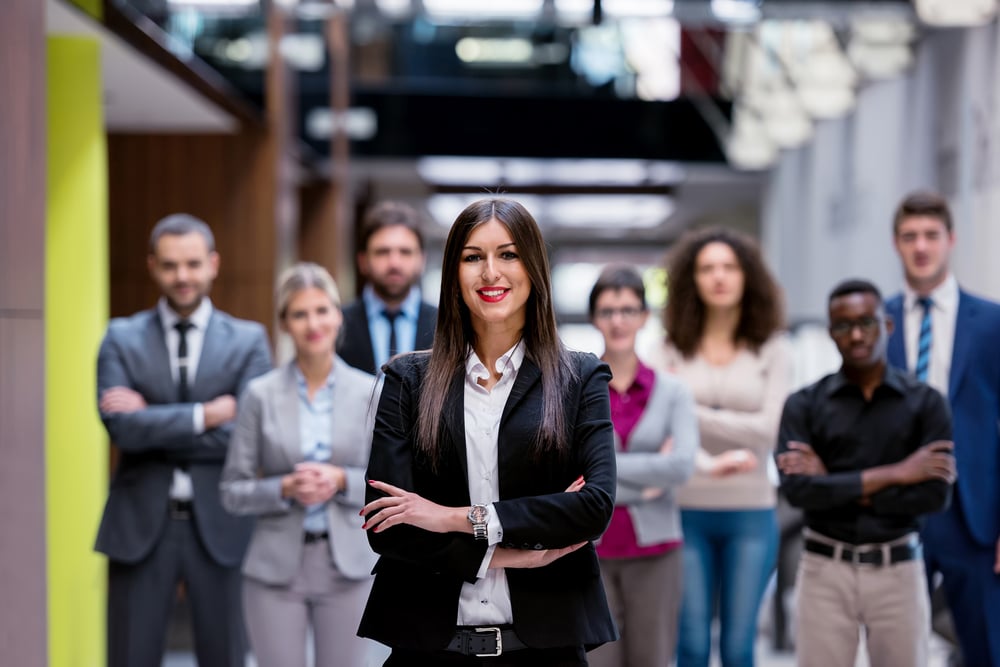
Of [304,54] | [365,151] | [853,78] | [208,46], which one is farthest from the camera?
[365,151]

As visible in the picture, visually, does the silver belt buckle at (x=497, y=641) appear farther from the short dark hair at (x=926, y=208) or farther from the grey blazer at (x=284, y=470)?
the short dark hair at (x=926, y=208)

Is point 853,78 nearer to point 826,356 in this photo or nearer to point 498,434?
point 826,356

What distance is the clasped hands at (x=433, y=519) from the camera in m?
2.44

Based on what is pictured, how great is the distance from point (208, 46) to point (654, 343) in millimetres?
7532

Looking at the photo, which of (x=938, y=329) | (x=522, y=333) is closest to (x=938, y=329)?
(x=938, y=329)

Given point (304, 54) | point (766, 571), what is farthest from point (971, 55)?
point (304, 54)

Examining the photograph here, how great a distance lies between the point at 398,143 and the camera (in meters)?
15.2

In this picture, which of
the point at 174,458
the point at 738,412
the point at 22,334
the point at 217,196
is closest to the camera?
the point at 22,334

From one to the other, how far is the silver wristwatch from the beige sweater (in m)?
2.04

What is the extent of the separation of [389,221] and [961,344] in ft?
6.72

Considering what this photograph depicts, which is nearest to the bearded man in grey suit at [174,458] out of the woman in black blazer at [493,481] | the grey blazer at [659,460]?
the grey blazer at [659,460]

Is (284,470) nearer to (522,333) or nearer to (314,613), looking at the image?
(314,613)

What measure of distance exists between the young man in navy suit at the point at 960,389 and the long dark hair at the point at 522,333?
225cm

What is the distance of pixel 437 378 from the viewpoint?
2580 millimetres
